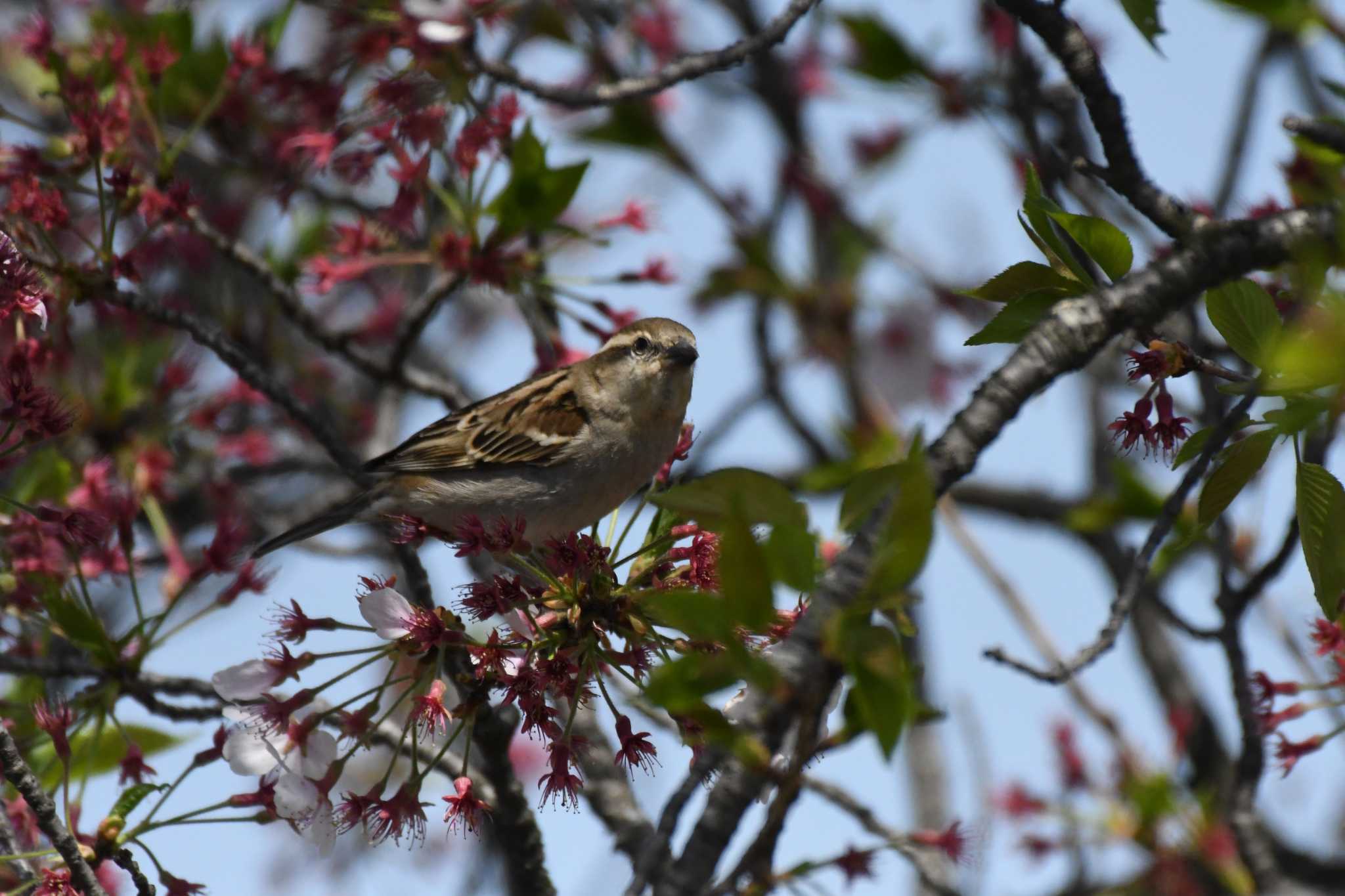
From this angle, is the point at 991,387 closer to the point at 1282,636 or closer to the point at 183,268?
the point at 1282,636

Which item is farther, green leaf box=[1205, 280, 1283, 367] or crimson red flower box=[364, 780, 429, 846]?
crimson red flower box=[364, 780, 429, 846]

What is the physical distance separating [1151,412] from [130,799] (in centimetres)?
285

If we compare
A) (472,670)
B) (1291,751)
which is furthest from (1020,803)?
(472,670)

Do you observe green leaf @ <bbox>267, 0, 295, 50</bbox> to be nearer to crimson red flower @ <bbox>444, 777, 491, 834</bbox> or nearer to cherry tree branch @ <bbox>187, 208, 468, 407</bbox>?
cherry tree branch @ <bbox>187, 208, 468, 407</bbox>

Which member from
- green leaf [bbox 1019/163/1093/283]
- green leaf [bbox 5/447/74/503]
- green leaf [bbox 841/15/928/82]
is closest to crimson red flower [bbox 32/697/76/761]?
green leaf [bbox 5/447/74/503]

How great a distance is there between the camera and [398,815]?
336cm

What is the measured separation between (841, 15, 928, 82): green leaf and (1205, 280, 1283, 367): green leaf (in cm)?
444

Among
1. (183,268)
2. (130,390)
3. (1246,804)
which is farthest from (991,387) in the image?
(183,268)

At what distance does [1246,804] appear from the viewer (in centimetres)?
454

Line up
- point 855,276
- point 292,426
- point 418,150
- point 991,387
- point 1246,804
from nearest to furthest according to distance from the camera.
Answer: point 991,387
point 1246,804
point 418,150
point 292,426
point 855,276

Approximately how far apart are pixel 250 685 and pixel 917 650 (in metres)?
5.48

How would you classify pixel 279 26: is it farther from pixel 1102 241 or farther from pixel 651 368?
pixel 1102 241

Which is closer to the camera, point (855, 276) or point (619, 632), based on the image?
point (619, 632)

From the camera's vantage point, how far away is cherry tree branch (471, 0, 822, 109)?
3.97m
